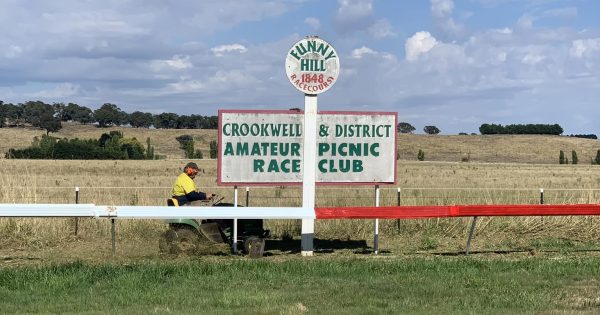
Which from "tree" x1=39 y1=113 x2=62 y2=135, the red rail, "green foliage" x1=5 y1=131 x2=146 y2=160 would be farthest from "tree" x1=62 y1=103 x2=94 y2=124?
the red rail

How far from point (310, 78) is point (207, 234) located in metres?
3.12

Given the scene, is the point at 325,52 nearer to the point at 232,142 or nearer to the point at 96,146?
the point at 232,142

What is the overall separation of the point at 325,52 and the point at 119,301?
21.1 ft

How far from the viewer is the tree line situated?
14800cm

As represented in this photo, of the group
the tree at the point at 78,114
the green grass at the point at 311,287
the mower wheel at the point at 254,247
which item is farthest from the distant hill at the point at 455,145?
the green grass at the point at 311,287

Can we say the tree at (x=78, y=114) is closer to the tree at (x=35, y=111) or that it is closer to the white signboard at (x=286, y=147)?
the tree at (x=35, y=111)

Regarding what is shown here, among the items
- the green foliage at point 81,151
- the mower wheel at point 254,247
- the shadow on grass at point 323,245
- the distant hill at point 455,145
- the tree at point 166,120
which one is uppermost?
the tree at point 166,120

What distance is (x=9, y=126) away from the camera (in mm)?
138875

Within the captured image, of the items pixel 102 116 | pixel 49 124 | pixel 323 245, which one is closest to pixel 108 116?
pixel 102 116

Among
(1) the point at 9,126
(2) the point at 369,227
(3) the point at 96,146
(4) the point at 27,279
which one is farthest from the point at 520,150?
(4) the point at 27,279

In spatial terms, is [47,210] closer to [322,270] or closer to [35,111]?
[322,270]

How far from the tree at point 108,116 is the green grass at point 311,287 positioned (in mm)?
144332

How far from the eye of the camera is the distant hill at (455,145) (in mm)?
104438

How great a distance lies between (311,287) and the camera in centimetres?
942
